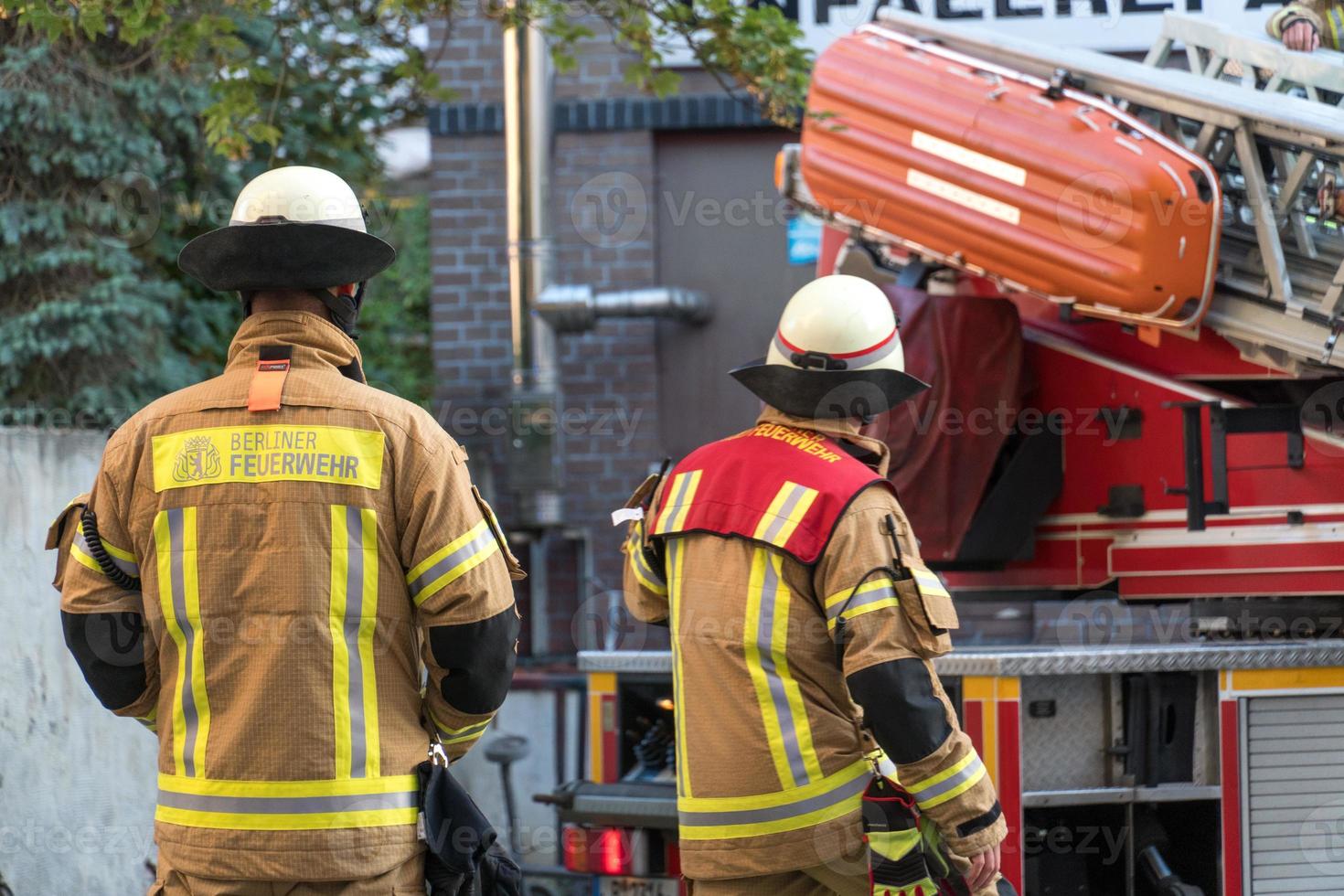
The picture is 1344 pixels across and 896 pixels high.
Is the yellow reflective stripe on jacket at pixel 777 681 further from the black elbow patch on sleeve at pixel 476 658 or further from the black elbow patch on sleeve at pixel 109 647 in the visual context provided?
the black elbow patch on sleeve at pixel 109 647

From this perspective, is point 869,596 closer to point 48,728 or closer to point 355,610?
point 355,610

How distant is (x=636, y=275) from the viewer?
27.7 feet

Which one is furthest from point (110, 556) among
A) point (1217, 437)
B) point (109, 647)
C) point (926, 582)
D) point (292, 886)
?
point (1217, 437)

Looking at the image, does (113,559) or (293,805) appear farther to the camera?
(113,559)

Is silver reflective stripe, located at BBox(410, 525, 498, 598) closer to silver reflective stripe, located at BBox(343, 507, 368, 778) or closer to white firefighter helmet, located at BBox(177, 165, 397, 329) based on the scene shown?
silver reflective stripe, located at BBox(343, 507, 368, 778)

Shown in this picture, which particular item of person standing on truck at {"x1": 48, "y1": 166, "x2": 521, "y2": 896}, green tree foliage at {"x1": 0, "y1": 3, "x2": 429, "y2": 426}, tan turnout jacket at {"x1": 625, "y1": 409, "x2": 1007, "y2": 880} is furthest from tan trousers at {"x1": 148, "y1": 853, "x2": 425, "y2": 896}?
green tree foliage at {"x1": 0, "y1": 3, "x2": 429, "y2": 426}

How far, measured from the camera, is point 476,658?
2.54 meters

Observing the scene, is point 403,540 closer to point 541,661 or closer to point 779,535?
point 779,535

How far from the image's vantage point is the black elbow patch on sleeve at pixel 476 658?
8.30 feet

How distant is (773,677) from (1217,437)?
6.99 feet

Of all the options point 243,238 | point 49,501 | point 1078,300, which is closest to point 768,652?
point 243,238

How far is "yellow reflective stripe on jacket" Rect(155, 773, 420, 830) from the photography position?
243 centimetres

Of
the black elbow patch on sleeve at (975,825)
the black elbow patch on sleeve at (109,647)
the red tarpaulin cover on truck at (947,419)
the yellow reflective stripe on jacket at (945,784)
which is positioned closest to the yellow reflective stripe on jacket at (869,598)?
the yellow reflective stripe on jacket at (945,784)

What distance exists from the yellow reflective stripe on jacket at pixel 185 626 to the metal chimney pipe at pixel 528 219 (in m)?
5.45
